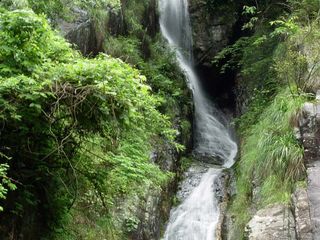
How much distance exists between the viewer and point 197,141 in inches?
535

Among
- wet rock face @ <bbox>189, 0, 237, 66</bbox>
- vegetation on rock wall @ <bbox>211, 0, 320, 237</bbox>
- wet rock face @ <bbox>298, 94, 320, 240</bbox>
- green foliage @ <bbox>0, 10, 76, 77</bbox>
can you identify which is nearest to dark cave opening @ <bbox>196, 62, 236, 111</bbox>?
wet rock face @ <bbox>189, 0, 237, 66</bbox>

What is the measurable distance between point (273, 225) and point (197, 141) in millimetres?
7012

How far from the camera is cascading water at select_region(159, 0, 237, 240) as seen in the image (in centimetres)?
921

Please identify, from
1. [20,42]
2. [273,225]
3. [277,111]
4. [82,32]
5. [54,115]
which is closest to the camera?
[20,42]

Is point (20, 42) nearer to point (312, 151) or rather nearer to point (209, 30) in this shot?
point (312, 151)

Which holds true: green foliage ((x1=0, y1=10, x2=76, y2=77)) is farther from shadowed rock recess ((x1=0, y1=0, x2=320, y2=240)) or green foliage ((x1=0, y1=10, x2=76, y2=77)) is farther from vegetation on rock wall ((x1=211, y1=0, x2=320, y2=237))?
vegetation on rock wall ((x1=211, y1=0, x2=320, y2=237))

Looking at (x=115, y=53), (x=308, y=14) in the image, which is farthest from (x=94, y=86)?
(x=308, y=14)

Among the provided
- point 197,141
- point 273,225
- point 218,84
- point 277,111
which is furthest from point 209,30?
point 273,225

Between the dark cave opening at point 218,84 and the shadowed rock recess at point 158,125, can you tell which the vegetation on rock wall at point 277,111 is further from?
the dark cave opening at point 218,84

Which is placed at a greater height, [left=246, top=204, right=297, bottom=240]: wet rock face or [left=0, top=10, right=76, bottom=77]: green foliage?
[left=0, top=10, right=76, bottom=77]: green foliage

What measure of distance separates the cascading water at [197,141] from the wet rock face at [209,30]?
0.32 meters

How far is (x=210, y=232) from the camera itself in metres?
8.96

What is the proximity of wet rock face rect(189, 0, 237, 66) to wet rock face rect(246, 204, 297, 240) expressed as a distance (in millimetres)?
9724

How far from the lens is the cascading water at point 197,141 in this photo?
30.2 feet
